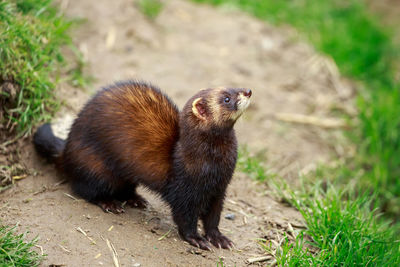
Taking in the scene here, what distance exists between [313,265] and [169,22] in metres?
6.07

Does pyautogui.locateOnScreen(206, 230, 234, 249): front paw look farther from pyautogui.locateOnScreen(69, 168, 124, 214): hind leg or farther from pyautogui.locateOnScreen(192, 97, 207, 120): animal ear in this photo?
pyautogui.locateOnScreen(192, 97, 207, 120): animal ear

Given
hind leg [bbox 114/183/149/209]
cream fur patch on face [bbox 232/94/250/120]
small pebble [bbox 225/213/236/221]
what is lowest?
hind leg [bbox 114/183/149/209]

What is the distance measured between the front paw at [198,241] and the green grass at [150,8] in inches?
205

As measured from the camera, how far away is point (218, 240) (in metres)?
4.48

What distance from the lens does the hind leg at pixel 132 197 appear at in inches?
187

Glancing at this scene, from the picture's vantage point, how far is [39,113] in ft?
17.7

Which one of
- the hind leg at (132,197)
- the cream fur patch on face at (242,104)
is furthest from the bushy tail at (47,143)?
Answer: the cream fur patch on face at (242,104)

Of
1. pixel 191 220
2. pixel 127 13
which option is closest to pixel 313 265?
pixel 191 220

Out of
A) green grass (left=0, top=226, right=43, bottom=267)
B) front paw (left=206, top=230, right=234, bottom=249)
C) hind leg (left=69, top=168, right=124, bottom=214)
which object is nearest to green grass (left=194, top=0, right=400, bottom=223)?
front paw (left=206, top=230, right=234, bottom=249)

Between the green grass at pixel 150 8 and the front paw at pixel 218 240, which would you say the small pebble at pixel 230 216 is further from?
the green grass at pixel 150 8

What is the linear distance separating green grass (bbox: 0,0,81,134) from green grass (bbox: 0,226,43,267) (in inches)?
62.7

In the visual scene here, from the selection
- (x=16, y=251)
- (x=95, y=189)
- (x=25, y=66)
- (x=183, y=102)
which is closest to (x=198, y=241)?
Answer: (x=95, y=189)

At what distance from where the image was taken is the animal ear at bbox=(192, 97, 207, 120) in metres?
4.17

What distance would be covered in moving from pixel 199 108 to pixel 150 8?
15.8 feet
